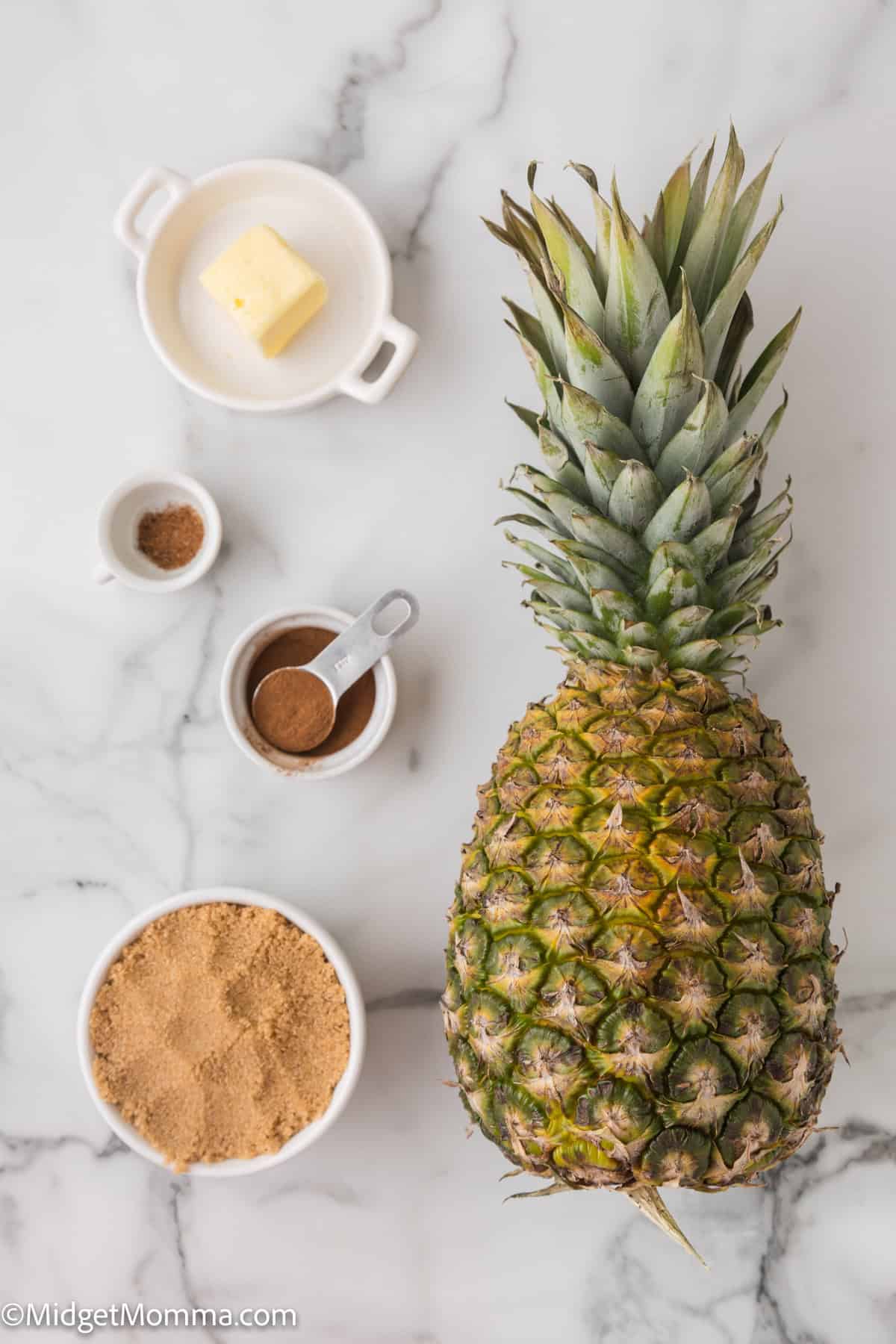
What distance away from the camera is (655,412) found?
1.13 meters

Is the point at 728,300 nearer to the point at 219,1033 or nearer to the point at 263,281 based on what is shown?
the point at 263,281

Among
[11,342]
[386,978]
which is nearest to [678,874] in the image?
[386,978]

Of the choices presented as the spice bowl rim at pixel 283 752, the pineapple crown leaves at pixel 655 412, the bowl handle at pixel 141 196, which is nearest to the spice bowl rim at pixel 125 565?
the spice bowl rim at pixel 283 752

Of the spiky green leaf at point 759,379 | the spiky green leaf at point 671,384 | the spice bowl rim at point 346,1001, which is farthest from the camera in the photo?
the spice bowl rim at point 346,1001

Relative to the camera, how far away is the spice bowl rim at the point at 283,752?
1550mm

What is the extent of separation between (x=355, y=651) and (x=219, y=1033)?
22.0 inches

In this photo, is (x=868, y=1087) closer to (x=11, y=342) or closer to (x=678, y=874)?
(x=678, y=874)

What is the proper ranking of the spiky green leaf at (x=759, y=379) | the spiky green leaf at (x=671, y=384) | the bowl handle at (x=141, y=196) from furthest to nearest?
the bowl handle at (x=141, y=196) < the spiky green leaf at (x=759, y=379) < the spiky green leaf at (x=671, y=384)

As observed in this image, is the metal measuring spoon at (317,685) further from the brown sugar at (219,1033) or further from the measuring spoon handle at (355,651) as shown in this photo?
the brown sugar at (219,1033)

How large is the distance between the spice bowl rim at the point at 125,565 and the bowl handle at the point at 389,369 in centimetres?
27

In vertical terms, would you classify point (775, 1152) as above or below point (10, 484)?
below

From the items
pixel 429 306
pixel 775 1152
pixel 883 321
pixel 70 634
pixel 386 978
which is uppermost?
pixel 883 321

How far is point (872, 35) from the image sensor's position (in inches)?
63.1

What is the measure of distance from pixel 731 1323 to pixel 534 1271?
296 millimetres
